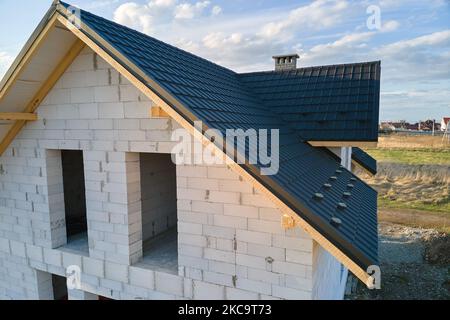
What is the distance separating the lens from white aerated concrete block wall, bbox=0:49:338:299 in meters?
4.43

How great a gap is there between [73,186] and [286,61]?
8.49m

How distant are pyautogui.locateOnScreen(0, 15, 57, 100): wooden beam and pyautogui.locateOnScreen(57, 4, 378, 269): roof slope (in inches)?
20.1

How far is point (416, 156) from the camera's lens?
30.9m

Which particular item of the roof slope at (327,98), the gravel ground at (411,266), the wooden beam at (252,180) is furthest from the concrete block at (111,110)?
the gravel ground at (411,266)

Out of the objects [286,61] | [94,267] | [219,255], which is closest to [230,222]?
[219,255]

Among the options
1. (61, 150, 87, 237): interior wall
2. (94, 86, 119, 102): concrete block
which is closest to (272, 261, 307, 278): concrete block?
(94, 86, 119, 102): concrete block

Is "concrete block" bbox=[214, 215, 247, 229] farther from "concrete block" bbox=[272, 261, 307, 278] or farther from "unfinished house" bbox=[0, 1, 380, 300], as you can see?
"concrete block" bbox=[272, 261, 307, 278]

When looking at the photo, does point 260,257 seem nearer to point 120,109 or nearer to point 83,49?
point 120,109

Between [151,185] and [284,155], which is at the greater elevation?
[284,155]

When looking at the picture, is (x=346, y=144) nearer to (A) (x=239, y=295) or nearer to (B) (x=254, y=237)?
(B) (x=254, y=237)

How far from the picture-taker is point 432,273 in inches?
446

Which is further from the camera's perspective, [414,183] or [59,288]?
[414,183]

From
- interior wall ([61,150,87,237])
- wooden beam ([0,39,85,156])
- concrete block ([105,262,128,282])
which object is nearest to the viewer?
wooden beam ([0,39,85,156])
